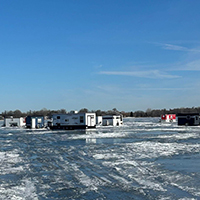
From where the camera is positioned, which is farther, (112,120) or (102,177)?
(112,120)

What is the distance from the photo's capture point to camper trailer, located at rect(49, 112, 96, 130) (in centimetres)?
6078

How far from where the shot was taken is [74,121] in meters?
61.0

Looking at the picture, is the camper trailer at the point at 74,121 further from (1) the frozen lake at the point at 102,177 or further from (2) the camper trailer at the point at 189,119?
(1) the frozen lake at the point at 102,177

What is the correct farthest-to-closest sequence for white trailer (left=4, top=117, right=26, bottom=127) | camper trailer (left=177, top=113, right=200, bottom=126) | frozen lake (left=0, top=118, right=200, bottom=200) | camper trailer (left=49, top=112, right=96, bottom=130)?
white trailer (left=4, top=117, right=26, bottom=127) < camper trailer (left=177, top=113, right=200, bottom=126) < camper trailer (left=49, top=112, right=96, bottom=130) < frozen lake (left=0, top=118, right=200, bottom=200)

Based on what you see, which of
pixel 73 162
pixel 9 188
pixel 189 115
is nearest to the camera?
pixel 9 188

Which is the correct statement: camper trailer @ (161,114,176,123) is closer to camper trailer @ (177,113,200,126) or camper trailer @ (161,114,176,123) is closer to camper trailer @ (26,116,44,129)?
camper trailer @ (177,113,200,126)

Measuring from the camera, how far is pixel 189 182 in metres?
13.4

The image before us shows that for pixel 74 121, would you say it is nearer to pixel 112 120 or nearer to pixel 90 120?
pixel 90 120

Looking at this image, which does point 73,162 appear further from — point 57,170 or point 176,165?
point 176,165

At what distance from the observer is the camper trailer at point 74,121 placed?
60781mm

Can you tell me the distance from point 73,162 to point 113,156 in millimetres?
3603

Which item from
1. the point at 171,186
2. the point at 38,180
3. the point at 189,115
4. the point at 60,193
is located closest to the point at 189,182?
the point at 171,186

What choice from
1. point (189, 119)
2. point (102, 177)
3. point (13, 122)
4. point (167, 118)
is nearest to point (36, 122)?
point (13, 122)

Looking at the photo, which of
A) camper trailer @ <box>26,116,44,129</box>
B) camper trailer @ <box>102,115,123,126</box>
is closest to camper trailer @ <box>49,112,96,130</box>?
A: camper trailer @ <box>26,116,44,129</box>
